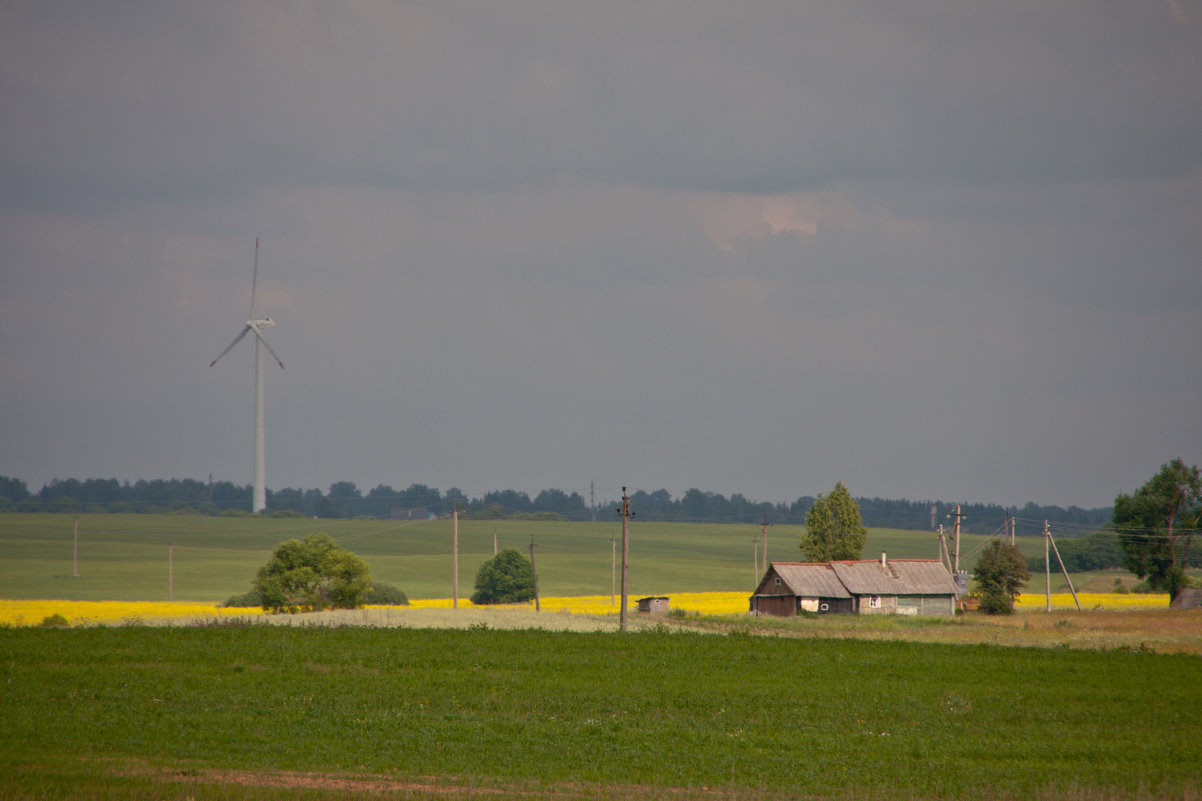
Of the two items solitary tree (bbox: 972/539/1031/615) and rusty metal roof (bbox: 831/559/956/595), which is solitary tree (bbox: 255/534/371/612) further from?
solitary tree (bbox: 972/539/1031/615)

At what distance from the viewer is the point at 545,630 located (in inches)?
1937

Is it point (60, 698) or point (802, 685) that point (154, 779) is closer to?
point (60, 698)

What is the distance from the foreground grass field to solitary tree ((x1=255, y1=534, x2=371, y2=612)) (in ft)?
93.9

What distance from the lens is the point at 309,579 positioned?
74.0 m

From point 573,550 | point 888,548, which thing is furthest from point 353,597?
point 888,548

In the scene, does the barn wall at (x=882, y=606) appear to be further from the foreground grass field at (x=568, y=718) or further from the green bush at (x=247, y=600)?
the green bush at (x=247, y=600)

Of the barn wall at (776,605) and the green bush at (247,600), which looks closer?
the barn wall at (776,605)

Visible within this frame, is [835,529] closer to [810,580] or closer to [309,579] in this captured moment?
[810,580]

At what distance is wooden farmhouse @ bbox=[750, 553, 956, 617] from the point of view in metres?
77.6

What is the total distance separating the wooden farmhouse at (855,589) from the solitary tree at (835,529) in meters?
5.62

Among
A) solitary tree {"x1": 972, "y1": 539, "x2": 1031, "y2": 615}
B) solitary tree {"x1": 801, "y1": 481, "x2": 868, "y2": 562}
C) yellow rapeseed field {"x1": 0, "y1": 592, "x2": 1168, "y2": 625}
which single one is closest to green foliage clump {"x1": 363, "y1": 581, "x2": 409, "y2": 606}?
yellow rapeseed field {"x1": 0, "y1": 592, "x2": 1168, "y2": 625}

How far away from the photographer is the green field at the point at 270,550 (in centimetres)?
10706

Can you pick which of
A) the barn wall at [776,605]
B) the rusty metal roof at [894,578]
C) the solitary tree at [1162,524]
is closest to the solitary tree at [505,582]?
the barn wall at [776,605]

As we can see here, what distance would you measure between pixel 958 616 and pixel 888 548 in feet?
396
